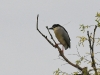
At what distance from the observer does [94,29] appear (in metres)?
6.30

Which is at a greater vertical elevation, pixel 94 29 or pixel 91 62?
pixel 94 29

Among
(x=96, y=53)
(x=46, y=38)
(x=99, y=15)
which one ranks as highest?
(x=99, y=15)

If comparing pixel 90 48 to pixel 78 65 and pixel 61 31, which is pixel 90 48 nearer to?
pixel 78 65

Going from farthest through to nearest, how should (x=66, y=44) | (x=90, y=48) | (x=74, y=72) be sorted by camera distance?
(x=66, y=44), (x=74, y=72), (x=90, y=48)

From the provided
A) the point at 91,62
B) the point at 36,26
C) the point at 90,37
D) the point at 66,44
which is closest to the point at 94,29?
the point at 90,37

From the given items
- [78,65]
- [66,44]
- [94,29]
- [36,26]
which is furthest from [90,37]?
[66,44]

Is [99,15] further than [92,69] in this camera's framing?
Yes

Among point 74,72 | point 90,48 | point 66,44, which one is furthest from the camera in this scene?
point 66,44

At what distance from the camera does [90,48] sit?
630 centimetres

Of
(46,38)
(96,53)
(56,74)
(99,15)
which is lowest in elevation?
(56,74)

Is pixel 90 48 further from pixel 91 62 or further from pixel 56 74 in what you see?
pixel 56 74

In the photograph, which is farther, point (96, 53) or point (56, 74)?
point (56, 74)

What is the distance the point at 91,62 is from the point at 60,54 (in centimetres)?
73

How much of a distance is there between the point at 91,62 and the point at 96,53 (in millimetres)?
241
